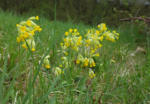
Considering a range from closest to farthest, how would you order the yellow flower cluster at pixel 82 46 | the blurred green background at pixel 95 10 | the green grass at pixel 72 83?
the green grass at pixel 72 83
the blurred green background at pixel 95 10
the yellow flower cluster at pixel 82 46

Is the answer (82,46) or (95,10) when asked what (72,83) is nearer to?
(82,46)

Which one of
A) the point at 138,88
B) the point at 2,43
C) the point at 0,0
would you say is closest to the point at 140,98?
the point at 138,88

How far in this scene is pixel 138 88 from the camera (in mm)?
1523

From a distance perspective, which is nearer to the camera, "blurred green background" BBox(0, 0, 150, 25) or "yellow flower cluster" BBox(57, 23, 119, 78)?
"blurred green background" BBox(0, 0, 150, 25)

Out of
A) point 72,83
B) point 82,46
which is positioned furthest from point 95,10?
point 72,83

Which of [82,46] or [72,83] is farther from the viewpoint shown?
[82,46]

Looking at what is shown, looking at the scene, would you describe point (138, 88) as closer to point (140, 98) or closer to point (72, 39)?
point (140, 98)

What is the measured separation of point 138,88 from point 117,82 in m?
0.20

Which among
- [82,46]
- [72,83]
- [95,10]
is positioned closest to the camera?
[72,83]

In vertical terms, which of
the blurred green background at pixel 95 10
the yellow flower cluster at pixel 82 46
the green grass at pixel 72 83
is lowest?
the green grass at pixel 72 83

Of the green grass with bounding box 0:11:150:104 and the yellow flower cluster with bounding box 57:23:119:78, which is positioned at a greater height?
the yellow flower cluster with bounding box 57:23:119:78

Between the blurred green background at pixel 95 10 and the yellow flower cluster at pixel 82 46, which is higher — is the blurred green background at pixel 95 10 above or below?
above

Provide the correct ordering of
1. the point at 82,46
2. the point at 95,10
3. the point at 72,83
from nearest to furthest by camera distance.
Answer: the point at 72,83 < the point at 95,10 < the point at 82,46

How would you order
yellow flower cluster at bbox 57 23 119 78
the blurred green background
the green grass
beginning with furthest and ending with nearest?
1. yellow flower cluster at bbox 57 23 119 78
2. the blurred green background
3. the green grass
